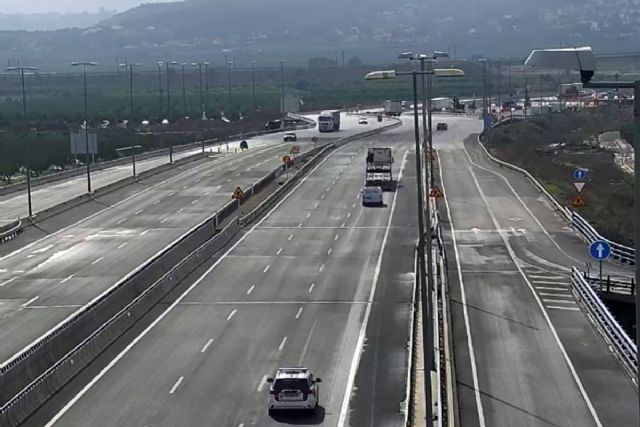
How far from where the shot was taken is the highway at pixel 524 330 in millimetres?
30125

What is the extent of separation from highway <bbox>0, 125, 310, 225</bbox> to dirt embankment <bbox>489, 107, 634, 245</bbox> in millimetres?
29916

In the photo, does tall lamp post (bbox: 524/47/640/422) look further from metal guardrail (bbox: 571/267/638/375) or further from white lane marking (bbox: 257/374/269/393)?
metal guardrail (bbox: 571/267/638/375)

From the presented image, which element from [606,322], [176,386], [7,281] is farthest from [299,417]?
[7,281]

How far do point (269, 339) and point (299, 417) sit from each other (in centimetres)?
847

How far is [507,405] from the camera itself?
1194 inches

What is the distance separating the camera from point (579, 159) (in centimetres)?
10888

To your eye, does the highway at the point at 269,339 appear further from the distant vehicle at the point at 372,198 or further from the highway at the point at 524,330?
the distant vehicle at the point at 372,198

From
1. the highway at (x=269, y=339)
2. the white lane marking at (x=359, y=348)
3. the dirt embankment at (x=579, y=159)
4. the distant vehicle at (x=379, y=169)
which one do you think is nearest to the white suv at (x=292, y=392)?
the highway at (x=269, y=339)

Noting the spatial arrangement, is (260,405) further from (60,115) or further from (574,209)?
(60,115)

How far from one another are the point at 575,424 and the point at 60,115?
158 m

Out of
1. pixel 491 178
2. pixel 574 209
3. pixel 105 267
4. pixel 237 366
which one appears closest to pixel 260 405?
pixel 237 366

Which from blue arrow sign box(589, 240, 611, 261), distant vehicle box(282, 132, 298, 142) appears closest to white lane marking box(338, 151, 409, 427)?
blue arrow sign box(589, 240, 611, 261)

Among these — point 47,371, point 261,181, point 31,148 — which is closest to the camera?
point 47,371

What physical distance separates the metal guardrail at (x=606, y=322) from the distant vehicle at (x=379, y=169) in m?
33.1
